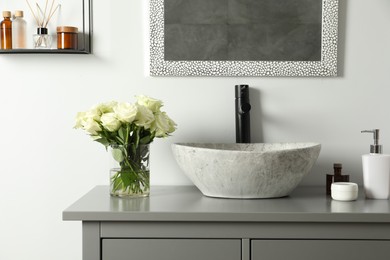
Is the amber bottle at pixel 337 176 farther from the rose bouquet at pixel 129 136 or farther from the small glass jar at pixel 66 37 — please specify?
the small glass jar at pixel 66 37

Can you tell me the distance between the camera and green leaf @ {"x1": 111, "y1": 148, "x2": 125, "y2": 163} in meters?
1.79

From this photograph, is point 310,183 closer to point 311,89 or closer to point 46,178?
point 311,89

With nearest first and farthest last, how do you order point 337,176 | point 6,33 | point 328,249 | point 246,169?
point 328,249 → point 246,169 → point 337,176 → point 6,33

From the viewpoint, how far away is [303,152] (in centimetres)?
172

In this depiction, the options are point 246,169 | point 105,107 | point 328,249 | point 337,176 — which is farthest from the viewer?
point 337,176

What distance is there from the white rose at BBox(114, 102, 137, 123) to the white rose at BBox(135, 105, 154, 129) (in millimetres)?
21

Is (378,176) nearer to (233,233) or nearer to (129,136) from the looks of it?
(233,233)

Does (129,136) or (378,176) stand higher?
(129,136)

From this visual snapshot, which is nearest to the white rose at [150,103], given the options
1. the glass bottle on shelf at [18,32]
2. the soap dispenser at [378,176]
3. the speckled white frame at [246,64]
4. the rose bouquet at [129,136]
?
the rose bouquet at [129,136]

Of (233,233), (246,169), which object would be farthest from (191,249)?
(246,169)

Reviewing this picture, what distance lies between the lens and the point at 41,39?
6.55ft

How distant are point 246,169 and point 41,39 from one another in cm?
81

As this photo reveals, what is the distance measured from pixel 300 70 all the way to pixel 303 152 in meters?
0.41

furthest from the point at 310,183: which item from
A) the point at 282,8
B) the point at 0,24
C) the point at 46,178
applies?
the point at 0,24
